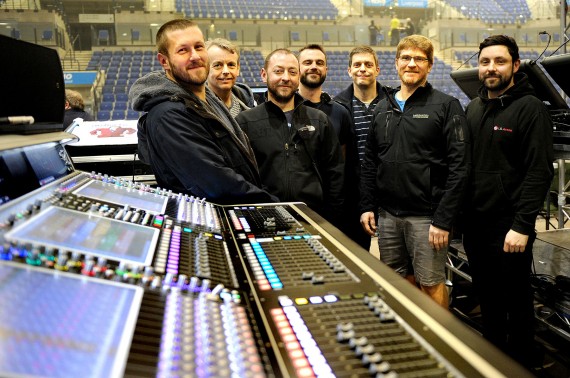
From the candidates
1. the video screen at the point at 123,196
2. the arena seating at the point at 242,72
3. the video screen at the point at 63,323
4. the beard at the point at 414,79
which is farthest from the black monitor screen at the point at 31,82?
the arena seating at the point at 242,72

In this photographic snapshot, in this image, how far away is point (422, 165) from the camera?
218 centimetres

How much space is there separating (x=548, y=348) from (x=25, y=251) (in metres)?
2.69

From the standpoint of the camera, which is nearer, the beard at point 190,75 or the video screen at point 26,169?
the video screen at point 26,169

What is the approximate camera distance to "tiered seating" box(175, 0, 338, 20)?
1442 centimetres

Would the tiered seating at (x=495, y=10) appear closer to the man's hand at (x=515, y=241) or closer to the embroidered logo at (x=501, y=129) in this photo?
the embroidered logo at (x=501, y=129)

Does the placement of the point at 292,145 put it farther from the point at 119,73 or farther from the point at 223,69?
the point at 119,73

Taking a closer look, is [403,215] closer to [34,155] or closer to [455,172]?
[455,172]

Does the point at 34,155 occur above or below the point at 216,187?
above

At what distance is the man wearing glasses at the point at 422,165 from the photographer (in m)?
2.13

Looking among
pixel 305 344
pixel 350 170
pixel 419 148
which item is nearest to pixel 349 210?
pixel 350 170

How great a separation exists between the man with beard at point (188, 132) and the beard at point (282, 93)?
17.2 inches

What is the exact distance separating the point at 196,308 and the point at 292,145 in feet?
4.92

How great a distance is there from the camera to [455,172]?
2123 millimetres

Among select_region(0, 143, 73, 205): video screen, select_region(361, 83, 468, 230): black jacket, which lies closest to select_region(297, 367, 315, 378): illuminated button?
select_region(0, 143, 73, 205): video screen
